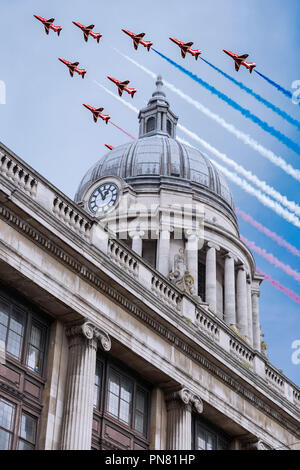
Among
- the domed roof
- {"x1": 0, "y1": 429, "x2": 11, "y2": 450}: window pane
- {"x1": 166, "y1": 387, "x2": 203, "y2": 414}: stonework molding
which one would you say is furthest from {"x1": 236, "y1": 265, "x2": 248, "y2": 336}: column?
{"x1": 0, "y1": 429, "x2": 11, "y2": 450}: window pane

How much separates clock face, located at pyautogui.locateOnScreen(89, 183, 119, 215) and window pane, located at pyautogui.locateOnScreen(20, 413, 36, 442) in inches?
1520

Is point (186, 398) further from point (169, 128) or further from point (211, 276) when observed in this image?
point (169, 128)

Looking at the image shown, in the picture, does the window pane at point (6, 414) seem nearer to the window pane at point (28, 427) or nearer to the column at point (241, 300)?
the window pane at point (28, 427)

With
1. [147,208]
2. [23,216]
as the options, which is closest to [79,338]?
[23,216]

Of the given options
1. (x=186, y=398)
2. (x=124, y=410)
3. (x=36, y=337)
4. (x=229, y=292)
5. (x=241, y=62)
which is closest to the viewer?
(x=36, y=337)

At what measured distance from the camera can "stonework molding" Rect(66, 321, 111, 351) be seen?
106ft

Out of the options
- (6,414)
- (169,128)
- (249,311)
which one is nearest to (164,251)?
(249,311)

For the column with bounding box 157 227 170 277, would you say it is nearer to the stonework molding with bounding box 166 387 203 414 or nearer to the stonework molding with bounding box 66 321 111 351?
the stonework molding with bounding box 166 387 203 414

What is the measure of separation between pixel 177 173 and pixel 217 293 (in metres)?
10.1

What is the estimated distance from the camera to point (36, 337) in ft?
105

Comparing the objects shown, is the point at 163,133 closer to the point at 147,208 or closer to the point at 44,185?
the point at 147,208

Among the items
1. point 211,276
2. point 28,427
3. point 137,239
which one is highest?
point 137,239

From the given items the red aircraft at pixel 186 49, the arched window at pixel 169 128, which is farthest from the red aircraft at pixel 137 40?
the arched window at pixel 169 128

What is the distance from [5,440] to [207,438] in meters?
11.4
